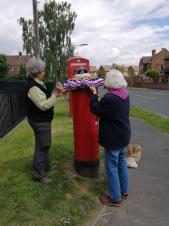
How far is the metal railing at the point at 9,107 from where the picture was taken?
829 centimetres

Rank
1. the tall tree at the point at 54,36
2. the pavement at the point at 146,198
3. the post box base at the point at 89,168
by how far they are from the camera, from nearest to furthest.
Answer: the pavement at the point at 146,198 → the post box base at the point at 89,168 → the tall tree at the point at 54,36

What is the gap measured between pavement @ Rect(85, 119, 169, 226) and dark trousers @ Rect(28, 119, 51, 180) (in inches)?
46.0

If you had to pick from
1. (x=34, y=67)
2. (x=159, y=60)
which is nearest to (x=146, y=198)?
(x=34, y=67)

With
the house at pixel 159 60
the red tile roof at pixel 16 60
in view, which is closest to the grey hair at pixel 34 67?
the house at pixel 159 60

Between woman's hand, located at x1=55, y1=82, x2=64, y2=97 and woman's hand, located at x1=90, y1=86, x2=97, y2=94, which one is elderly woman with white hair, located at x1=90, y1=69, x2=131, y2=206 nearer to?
woman's hand, located at x1=90, y1=86, x2=97, y2=94

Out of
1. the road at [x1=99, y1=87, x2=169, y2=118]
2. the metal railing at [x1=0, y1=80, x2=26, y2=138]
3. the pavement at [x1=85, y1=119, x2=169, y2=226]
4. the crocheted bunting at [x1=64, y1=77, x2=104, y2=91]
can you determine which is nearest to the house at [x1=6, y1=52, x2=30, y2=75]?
the road at [x1=99, y1=87, x2=169, y2=118]

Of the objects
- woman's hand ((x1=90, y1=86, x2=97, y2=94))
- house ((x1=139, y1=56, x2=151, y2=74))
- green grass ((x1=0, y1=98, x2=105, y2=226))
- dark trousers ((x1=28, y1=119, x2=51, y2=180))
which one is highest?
house ((x1=139, y1=56, x2=151, y2=74))

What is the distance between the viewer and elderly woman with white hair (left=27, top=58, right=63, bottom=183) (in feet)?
12.6

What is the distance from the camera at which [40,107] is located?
3.84 m

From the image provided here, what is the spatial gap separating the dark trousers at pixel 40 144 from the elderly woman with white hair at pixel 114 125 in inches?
33.8

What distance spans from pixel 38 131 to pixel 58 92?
0.63 meters

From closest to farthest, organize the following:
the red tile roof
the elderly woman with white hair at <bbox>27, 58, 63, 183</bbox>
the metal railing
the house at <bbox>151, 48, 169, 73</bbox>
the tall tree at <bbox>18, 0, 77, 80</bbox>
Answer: the elderly woman with white hair at <bbox>27, 58, 63, 183</bbox>, the metal railing, the tall tree at <bbox>18, 0, 77, 80</bbox>, the house at <bbox>151, 48, 169, 73</bbox>, the red tile roof

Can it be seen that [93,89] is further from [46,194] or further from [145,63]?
[145,63]

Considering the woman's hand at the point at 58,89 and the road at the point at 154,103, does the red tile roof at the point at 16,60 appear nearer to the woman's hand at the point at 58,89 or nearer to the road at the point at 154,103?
the road at the point at 154,103
